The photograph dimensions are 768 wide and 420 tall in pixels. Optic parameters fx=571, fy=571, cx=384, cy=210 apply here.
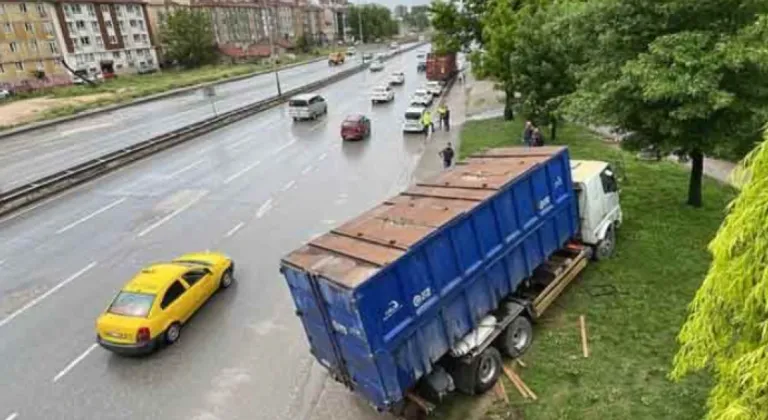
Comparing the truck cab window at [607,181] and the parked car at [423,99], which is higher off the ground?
the truck cab window at [607,181]

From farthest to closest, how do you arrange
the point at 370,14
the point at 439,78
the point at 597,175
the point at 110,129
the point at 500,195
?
the point at 370,14 → the point at 439,78 → the point at 110,129 → the point at 597,175 → the point at 500,195

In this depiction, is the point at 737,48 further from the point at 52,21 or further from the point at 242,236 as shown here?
the point at 52,21

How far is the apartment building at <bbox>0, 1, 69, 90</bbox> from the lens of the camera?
70.6 metres

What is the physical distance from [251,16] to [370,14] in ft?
118

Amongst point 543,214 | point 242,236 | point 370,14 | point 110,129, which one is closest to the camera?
point 543,214

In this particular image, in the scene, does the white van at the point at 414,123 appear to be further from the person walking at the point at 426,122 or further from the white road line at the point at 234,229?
the white road line at the point at 234,229

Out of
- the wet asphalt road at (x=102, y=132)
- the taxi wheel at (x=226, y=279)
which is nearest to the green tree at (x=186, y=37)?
the wet asphalt road at (x=102, y=132)

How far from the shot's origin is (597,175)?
13617 millimetres

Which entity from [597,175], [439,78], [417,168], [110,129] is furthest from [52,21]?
[597,175]

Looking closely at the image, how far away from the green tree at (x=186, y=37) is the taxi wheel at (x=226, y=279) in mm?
88055

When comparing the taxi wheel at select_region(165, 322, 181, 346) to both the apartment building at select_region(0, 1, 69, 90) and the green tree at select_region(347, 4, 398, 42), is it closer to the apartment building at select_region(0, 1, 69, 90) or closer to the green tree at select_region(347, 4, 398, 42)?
the apartment building at select_region(0, 1, 69, 90)

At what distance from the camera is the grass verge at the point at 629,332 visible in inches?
362

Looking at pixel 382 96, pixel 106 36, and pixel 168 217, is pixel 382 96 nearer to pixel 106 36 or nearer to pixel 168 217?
pixel 168 217

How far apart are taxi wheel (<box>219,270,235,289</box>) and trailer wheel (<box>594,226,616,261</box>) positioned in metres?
9.33
